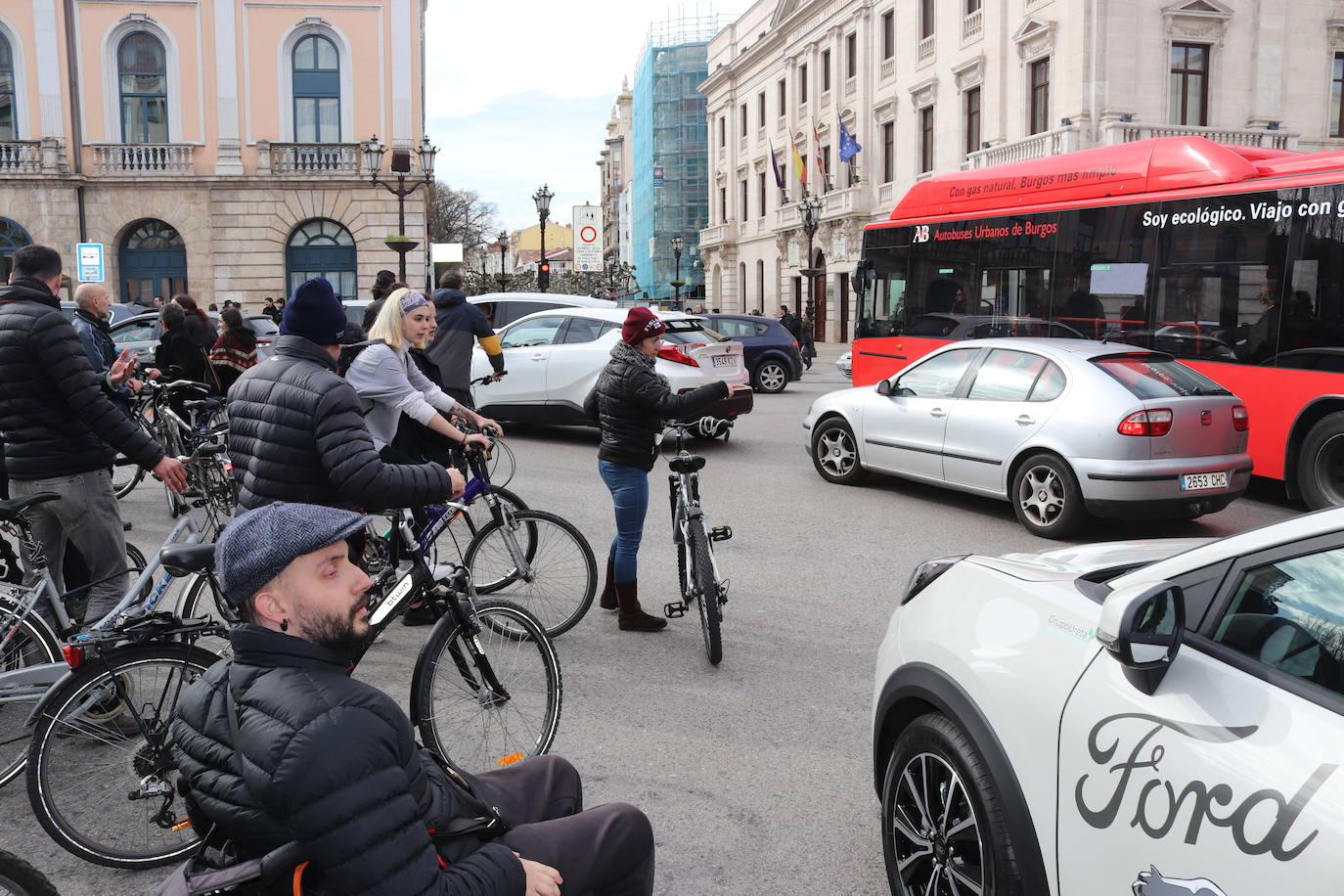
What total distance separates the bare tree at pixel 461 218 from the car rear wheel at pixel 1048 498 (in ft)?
213

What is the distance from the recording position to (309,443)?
4.05 metres

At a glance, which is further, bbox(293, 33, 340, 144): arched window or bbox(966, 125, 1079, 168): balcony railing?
bbox(293, 33, 340, 144): arched window

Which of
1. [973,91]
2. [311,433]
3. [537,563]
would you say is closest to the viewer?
[311,433]

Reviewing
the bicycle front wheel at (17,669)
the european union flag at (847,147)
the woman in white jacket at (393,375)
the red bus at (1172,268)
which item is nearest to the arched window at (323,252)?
the european union flag at (847,147)

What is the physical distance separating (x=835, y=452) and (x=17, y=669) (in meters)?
8.01

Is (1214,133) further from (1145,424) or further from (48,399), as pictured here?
(48,399)

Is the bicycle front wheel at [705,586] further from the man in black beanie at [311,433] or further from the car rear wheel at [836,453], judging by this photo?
the car rear wheel at [836,453]

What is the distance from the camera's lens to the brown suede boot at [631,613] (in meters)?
6.02

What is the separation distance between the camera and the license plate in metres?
8.04

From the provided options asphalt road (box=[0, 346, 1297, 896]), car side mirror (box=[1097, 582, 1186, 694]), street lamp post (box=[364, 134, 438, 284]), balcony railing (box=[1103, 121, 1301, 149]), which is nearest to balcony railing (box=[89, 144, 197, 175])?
street lamp post (box=[364, 134, 438, 284])

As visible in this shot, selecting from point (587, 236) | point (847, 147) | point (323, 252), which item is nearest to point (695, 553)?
point (587, 236)

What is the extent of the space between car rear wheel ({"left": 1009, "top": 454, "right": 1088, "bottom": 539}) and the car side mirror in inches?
242

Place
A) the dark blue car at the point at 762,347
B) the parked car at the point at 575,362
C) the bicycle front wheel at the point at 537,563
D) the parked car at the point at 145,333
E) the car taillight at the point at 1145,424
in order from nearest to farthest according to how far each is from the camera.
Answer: the bicycle front wheel at the point at 537,563
the car taillight at the point at 1145,424
the parked car at the point at 575,362
the parked car at the point at 145,333
the dark blue car at the point at 762,347

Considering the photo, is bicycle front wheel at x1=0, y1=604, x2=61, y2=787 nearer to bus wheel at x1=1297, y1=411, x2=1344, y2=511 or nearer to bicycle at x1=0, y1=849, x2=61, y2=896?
bicycle at x1=0, y1=849, x2=61, y2=896
